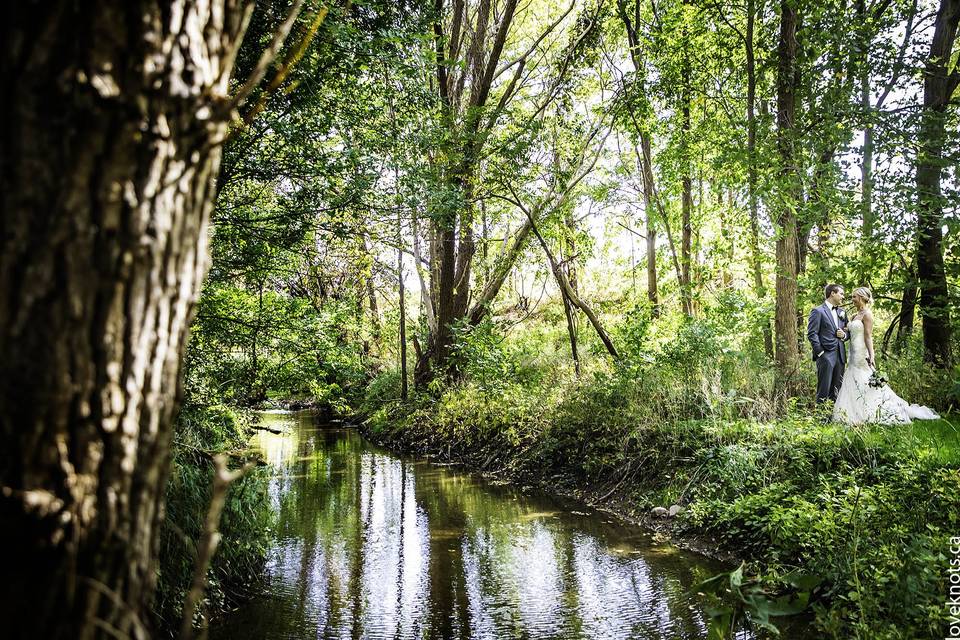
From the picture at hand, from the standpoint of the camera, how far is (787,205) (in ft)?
28.7

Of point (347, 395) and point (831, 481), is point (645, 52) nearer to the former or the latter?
point (831, 481)

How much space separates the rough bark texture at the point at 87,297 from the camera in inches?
45.3

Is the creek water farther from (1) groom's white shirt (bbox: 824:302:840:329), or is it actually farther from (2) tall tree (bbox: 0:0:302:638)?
A: (1) groom's white shirt (bbox: 824:302:840:329)

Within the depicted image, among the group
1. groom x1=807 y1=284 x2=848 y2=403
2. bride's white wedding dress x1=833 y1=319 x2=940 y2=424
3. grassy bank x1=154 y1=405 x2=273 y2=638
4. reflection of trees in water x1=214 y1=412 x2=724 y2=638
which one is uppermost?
groom x1=807 y1=284 x2=848 y2=403

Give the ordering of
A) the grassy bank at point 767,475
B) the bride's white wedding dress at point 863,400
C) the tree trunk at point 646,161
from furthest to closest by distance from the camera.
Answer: the tree trunk at point 646,161 → the bride's white wedding dress at point 863,400 → the grassy bank at point 767,475

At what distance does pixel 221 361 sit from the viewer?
21.9 feet

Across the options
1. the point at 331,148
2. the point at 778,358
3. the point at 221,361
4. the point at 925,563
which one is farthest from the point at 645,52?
the point at 925,563

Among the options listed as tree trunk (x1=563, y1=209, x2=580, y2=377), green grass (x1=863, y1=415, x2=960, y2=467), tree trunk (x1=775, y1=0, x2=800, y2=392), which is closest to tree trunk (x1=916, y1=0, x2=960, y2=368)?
tree trunk (x1=775, y1=0, x2=800, y2=392)

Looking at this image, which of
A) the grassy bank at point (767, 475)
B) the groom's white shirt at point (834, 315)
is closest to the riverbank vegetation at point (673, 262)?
the grassy bank at point (767, 475)

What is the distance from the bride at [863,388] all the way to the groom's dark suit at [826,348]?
52 centimetres

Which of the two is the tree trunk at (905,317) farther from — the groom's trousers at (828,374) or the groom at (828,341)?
the groom's trousers at (828,374)

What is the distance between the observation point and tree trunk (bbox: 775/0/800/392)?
8.93 metres

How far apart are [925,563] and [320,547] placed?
18.3 feet

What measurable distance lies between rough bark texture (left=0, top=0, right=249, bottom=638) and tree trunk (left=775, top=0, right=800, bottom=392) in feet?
29.1
